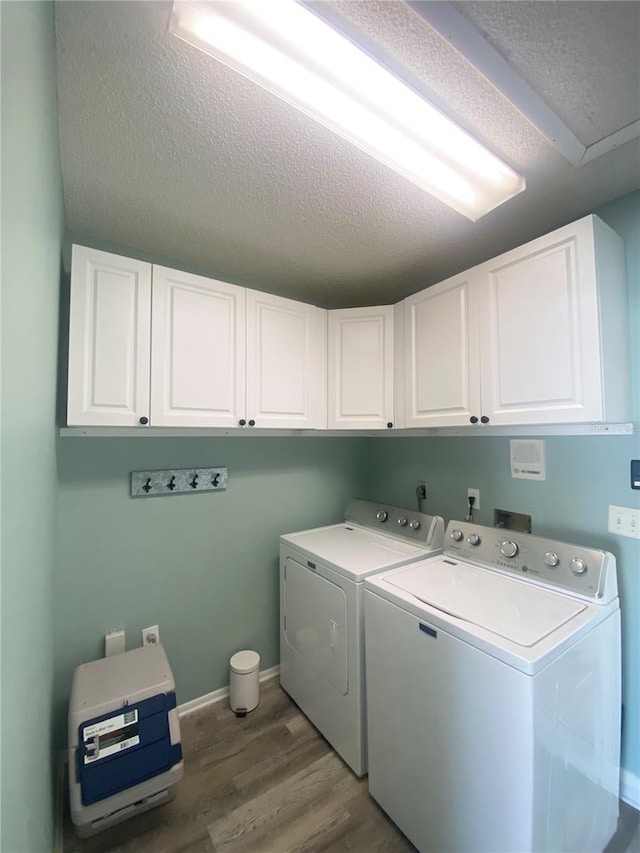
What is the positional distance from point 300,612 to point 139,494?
1092mm

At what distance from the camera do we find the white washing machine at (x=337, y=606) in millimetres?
1536

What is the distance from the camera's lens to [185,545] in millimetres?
1938

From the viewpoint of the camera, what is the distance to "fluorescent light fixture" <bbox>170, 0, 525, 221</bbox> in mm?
815

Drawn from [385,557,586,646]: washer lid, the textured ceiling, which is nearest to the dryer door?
[385,557,586,646]: washer lid

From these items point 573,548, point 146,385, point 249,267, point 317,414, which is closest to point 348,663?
point 573,548

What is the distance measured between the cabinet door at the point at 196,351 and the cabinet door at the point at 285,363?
7 cm

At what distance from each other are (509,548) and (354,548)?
2.51 feet

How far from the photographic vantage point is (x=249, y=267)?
6.62 feet

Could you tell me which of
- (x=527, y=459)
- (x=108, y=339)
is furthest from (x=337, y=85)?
(x=527, y=459)

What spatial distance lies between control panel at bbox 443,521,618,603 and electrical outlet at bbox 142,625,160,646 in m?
1.61

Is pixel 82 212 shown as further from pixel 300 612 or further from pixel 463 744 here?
pixel 463 744

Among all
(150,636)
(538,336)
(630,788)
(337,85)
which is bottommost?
(630,788)

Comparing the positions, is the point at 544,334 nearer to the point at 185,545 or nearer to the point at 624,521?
the point at 624,521

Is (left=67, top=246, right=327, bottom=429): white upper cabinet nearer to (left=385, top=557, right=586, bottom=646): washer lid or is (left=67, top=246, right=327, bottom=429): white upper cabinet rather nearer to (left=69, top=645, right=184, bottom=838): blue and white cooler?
(left=385, top=557, right=586, bottom=646): washer lid
